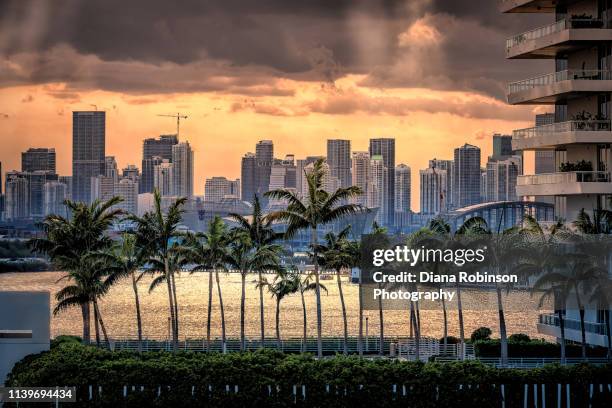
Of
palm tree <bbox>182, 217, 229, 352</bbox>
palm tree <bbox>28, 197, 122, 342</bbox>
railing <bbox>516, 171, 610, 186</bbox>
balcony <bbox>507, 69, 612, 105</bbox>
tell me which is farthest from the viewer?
palm tree <bbox>182, 217, 229, 352</bbox>

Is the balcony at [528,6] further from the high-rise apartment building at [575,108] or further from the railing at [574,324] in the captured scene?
the railing at [574,324]

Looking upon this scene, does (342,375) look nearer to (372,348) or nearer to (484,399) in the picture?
(484,399)

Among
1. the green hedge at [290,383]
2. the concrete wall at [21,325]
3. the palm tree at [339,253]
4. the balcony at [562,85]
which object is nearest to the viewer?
the concrete wall at [21,325]

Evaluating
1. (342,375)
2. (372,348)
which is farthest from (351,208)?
(372,348)

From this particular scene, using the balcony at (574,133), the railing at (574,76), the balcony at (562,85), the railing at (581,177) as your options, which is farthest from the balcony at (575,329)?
the railing at (574,76)

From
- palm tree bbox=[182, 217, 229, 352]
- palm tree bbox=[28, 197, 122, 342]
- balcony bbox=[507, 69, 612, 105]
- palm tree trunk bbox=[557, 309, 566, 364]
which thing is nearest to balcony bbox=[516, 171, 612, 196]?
balcony bbox=[507, 69, 612, 105]

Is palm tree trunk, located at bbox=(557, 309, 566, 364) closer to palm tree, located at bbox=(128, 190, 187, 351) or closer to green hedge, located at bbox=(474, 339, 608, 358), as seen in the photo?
green hedge, located at bbox=(474, 339, 608, 358)
